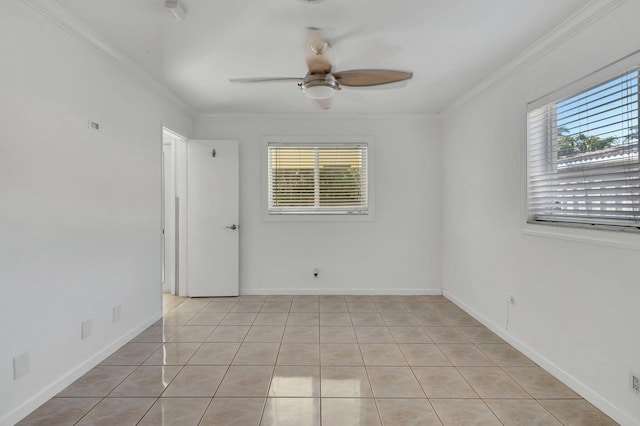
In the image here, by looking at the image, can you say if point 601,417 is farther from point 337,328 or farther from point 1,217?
point 1,217

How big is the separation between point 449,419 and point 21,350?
8.22 feet

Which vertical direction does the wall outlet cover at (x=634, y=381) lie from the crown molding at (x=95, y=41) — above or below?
below

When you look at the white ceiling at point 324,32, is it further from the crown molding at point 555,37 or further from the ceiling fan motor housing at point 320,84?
the ceiling fan motor housing at point 320,84

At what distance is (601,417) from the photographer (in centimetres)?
203

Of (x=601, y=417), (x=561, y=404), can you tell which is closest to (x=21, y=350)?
(x=561, y=404)

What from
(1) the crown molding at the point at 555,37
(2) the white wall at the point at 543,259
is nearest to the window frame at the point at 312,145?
(2) the white wall at the point at 543,259

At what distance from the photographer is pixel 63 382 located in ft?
7.61

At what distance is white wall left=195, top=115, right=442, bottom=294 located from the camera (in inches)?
187

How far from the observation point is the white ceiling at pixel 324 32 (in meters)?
2.17

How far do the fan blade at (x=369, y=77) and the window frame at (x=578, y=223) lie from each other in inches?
41.9

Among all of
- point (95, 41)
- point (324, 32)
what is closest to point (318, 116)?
point (324, 32)

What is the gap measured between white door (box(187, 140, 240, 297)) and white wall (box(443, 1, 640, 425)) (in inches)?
114

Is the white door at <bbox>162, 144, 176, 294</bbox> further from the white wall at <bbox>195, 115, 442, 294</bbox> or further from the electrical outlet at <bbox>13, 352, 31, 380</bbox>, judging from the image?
the electrical outlet at <bbox>13, 352, 31, 380</bbox>

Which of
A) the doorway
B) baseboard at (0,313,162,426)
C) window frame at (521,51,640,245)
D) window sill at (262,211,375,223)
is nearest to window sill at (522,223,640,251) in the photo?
window frame at (521,51,640,245)
